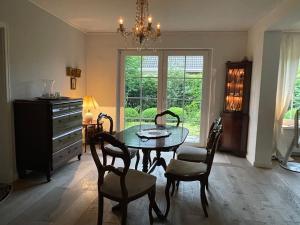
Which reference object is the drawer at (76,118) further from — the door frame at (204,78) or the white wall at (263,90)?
the white wall at (263,90)

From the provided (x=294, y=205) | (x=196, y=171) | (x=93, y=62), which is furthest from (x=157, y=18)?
(x=294, y=205)

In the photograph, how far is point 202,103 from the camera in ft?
16.8

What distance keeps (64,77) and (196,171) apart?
10.1 ft

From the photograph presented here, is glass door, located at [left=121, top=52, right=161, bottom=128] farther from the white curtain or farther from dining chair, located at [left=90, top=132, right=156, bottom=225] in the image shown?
dining chair, located at [left=90, top=132, right=156, bottom=225]

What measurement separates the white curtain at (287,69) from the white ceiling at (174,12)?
75cm

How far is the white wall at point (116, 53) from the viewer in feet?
15.9

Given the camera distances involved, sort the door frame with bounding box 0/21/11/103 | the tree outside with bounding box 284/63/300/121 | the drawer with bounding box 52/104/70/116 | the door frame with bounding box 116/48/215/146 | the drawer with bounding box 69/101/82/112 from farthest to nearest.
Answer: the door frame with bounding box 116/48/215/146 < the tree outside with bounding box 284/63/300/121 < the drawer with bounding box 69/101/82/112 < the drawer with bounding box 52/104/70/116 < the door frame with bounding box 0/21/11/103

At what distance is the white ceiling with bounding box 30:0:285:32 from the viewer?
10.9 ft

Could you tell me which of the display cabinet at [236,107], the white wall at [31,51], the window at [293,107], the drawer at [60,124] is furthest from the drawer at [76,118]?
the window at [293,107]

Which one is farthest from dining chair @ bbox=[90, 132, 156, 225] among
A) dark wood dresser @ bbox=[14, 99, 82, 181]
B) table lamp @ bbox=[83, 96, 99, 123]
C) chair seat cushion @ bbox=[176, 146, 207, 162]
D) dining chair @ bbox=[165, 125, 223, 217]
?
table lamp @ bbox=[83, 96, 99, 123]

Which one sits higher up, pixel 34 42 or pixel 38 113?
pixel 34 42

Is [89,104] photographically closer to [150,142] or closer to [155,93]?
[155,93]

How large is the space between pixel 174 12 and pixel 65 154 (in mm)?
2737

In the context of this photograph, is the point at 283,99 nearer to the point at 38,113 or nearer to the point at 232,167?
the point at 232,167
